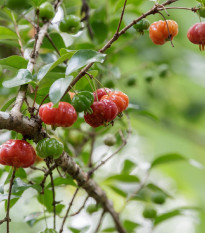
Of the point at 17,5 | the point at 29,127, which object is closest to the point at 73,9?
the point at 17,5

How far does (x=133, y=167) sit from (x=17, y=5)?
1254mm

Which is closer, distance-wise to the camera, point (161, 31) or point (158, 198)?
point (161, 31)

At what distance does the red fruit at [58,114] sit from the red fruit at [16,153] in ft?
0.41

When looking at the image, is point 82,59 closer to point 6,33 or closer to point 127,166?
point 6,33

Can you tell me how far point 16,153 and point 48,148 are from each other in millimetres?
103

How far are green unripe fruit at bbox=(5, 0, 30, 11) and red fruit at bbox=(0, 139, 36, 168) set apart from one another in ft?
2.31

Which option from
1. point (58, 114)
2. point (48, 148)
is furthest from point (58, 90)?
point (48, 148)

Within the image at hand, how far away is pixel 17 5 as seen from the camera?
166 cm

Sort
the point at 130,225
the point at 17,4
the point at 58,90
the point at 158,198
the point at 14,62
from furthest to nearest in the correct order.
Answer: the point at 130,225 → the point at 158,198 → the point at 17,4 → the point at 14,62 → the point at 58,90

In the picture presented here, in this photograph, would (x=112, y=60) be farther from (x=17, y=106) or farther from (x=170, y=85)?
(x=170, y=85)

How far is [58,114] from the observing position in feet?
3.80

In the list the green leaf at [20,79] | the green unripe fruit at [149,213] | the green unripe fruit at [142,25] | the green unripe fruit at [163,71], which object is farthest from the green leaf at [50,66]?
the green unripe fruit at [163,71]

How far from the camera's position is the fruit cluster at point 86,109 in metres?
1.17

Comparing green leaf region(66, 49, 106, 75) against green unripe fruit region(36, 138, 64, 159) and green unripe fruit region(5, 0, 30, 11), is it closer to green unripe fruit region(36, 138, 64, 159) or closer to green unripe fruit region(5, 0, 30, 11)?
green unripe fruit region(36, 138, 64, 159)
